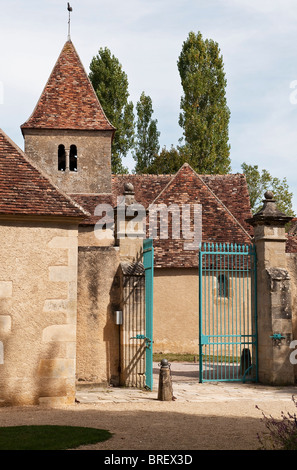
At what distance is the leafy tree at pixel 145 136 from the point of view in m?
42.9

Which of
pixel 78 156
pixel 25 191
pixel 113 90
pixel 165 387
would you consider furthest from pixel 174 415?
pixel 113 90

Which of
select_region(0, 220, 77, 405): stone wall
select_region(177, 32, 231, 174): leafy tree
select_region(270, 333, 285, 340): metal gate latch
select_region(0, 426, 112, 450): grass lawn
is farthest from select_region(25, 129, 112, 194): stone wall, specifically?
select_region(0, 426, 112, 450): grass lawn

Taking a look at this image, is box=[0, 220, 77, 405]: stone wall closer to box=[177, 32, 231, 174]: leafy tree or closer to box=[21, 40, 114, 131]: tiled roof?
box=[21, 40, 114, 131]: tiled roof

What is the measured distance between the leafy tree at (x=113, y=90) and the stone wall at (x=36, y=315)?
1173 inches

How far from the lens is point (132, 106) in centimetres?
4141

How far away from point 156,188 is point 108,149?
2.74 meters

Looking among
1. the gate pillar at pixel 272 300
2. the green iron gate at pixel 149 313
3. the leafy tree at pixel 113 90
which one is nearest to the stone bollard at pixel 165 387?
the green iron gate at pixel 149 313

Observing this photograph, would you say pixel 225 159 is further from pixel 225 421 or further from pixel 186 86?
pixel 225 421

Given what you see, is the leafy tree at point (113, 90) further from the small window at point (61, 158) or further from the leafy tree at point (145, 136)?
the small window at point (61, 158)

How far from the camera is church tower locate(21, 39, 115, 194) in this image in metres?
27.0

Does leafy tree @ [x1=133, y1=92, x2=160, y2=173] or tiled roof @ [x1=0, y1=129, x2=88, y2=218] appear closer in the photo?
tiled roof @ [x1=0, y1=129, x2=88, y2=218]

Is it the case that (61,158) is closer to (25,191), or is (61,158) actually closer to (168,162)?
(168,162)

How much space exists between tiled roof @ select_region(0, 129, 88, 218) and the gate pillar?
4.35m
